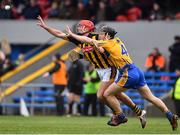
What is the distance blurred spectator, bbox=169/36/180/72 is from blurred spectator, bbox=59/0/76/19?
182 inches

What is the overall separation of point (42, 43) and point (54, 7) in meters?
1.48

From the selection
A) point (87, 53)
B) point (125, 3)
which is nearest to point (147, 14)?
point (125, 3)

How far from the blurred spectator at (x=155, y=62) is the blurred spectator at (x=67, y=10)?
13.1 feet

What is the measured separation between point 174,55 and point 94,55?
36.5 feet

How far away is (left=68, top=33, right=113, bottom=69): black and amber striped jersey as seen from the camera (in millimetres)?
17781

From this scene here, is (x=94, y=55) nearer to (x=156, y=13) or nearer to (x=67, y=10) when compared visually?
(x=156, y=13)

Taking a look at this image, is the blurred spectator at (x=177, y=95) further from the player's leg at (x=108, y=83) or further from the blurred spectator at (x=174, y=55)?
the player's leg at (x=108, y=83)

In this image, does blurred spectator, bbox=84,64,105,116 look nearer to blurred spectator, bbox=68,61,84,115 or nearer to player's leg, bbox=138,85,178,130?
blurred spectator, bbox=68,61,84,115

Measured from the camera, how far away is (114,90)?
17.5 metres

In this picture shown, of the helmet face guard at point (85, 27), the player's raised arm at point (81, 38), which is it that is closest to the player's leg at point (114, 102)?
the player's raised arm at point (81, 38)

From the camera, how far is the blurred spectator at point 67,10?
104 ft

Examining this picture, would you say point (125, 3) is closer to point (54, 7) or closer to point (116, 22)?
point (116, 22)

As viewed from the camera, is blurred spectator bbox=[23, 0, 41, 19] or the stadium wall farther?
blurred spectator bbox=[23, 0, 41, 19]

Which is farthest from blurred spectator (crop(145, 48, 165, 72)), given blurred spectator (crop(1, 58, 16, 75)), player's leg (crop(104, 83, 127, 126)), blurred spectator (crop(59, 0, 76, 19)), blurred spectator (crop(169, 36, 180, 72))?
player's leg (crop(104, 83, 127, 126))
